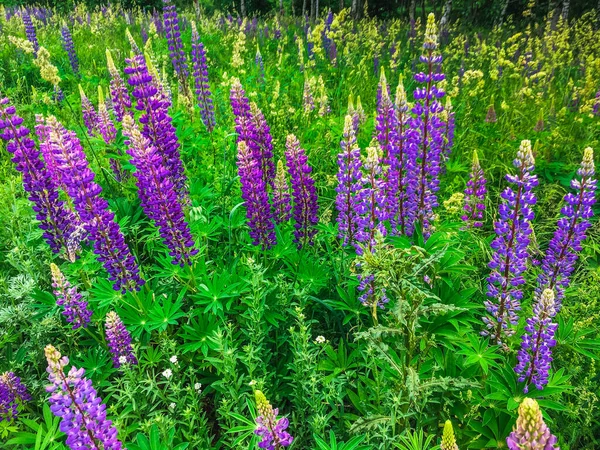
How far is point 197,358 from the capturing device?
7.91 feet

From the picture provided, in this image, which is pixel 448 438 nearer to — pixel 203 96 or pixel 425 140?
pixel 425 140

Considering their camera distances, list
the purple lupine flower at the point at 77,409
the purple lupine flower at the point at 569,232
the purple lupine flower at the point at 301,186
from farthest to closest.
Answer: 1. the purple lupine flower at the point at 301,186
2. the purple lupine flower at the point at 569,232
3. the purple lupine flower at the point at 77,409

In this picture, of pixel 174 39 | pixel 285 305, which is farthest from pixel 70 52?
pixel 285 305

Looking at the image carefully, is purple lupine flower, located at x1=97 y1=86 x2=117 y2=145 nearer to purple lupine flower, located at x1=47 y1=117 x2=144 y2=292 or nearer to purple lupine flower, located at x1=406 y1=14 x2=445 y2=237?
purple lupine flower, located at x1=47 y1=117 x2=144 y2=292

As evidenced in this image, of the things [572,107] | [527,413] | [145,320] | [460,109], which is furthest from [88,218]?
[572,107]

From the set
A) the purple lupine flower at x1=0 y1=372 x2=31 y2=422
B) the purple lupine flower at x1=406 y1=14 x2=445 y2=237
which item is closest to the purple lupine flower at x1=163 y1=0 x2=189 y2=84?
the purple lupine flower at x1=406 y1=14 x2=445 y2=237

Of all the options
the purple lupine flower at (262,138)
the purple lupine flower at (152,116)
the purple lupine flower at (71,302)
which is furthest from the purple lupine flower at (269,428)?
the purple lupine flower at (262,138)

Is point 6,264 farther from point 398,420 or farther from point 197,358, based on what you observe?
point 398,420

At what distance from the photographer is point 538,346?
1.93 m

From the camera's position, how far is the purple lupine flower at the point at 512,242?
6.82 ft

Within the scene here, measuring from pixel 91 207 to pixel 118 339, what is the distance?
71 cm

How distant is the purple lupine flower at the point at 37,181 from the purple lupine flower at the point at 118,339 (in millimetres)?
641

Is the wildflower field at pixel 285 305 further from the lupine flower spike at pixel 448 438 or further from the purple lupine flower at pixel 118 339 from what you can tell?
the lupine flower spike at pixel 448 438

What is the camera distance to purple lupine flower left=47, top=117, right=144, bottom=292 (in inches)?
86.6
